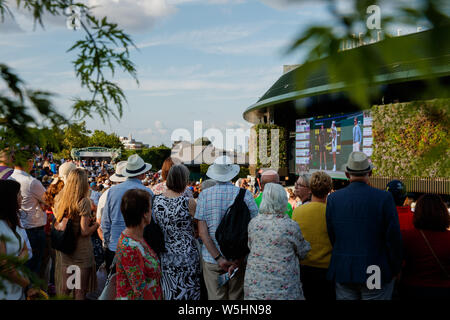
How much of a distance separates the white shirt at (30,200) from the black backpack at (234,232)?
8.77 feet

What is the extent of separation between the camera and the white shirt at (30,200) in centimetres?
498

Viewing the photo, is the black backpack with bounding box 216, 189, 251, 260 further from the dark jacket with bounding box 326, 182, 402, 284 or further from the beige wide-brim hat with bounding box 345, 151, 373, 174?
the beige wide-brim hat with bounding box 345, 151, 373, 174

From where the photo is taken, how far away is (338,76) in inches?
33.4

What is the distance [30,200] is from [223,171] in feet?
8.61

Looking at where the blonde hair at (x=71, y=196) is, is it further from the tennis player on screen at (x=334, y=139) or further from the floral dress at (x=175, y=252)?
the tennis player on screen at (x=334, y=139)

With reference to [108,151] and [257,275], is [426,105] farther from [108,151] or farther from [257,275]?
[108,151]

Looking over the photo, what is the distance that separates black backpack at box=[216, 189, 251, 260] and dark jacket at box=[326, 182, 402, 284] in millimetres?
855

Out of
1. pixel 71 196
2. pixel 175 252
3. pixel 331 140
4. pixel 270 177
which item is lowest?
pixel 175 252

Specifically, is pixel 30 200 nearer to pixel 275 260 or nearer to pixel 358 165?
pixel 275 260

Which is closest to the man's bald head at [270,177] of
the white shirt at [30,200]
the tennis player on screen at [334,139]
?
the white shirt at [30,200]

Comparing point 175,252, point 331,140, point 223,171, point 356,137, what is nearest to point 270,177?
point 223,171

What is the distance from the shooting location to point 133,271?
3.02 m

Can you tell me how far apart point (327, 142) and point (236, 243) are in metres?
24.6

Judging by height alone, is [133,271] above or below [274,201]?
below
